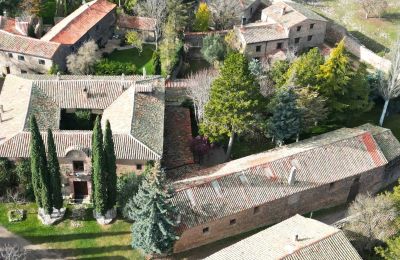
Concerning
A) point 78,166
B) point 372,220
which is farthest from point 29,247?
point 372,220

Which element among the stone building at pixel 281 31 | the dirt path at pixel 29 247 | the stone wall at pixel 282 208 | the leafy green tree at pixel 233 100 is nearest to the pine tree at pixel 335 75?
the leafy green tree at pixel 233 100

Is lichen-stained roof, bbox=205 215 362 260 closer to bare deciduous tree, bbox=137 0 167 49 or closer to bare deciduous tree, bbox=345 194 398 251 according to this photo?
bare deciduous tree, bbox=345 194 398 251

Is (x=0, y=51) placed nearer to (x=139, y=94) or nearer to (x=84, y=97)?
(x=84, y=97)

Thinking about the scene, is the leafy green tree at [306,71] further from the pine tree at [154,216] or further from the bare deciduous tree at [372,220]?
the pine tree at [154,216]

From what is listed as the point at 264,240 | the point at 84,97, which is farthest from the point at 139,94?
the point at 264,240

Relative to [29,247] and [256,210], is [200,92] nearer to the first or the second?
[256,210]

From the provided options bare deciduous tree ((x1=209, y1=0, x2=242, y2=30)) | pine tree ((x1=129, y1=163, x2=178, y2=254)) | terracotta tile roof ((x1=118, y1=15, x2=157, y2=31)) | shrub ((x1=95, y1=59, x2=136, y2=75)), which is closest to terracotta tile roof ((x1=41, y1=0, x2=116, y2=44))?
terracotta tile roof ((x1=118, y1=15, x2=157, y2=31))
